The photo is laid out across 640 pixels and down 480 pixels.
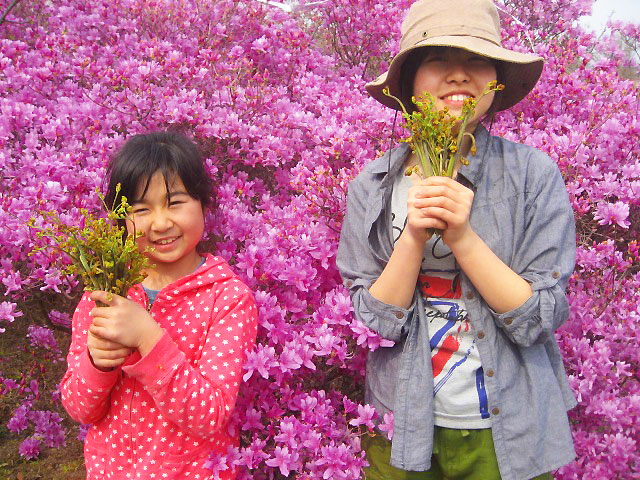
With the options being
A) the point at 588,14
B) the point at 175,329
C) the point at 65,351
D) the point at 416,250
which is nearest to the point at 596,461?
the point at 416,250

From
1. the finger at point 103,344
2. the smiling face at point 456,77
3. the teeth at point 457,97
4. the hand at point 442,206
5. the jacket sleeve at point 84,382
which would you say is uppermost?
the smiling face at point 456,77

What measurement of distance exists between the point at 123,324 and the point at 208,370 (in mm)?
336

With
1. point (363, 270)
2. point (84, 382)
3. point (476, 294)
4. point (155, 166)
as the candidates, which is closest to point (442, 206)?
point (476, 294)

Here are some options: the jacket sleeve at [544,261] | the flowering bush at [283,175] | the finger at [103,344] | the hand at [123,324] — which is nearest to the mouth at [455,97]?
the jacket sleeve at [544,261]

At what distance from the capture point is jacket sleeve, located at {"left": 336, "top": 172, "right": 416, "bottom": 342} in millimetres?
1754

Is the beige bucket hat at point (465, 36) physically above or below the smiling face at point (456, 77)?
above

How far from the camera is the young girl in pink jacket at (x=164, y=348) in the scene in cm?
167

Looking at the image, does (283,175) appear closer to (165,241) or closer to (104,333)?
(165,241)

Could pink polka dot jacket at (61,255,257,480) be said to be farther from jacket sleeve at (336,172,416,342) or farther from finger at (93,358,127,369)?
jacket sleeve at (336,172,416,342)

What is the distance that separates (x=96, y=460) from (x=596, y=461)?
6.71 feet

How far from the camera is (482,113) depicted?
177cm

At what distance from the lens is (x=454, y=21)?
68.4 inches

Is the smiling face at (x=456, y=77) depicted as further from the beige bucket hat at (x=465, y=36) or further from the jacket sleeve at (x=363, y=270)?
the jacket sleeve at (x=363, y=270)

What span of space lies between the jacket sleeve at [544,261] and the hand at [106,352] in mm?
1114
